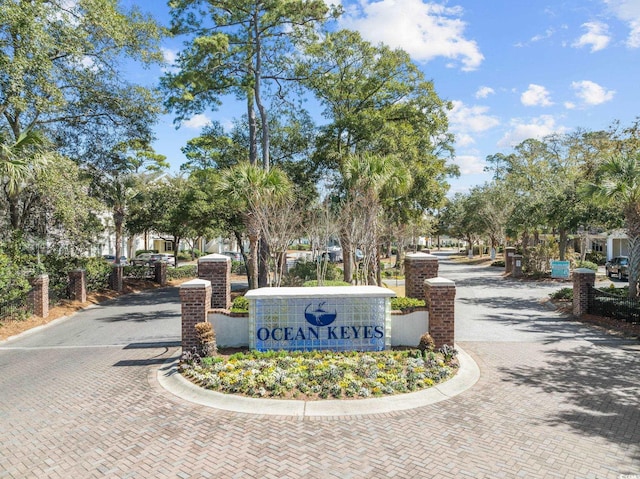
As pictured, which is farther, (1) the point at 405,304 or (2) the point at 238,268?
(2) the point at 238,268

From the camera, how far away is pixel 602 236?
138 ft

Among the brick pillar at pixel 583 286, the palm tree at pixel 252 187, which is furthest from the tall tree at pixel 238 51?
the brick pillar at pixel 583 286

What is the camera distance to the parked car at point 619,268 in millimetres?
26844

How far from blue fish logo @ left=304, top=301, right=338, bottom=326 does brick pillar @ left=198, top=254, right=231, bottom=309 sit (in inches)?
111

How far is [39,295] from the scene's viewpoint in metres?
15.8

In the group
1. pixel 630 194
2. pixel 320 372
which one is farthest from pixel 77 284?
pixel 630 194

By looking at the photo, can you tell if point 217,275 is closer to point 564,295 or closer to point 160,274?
point 564,295

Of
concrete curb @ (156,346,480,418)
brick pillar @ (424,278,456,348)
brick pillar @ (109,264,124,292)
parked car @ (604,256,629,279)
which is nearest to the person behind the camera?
concrete curb @ (156,346,480,418)

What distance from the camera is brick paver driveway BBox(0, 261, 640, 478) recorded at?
A: 202 inches

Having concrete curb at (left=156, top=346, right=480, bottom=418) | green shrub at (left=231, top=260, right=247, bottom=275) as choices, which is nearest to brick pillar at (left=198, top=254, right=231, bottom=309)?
concrete curb at (left=156, top=346, right=480, bottom=418)

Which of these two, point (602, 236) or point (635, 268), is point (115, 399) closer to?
point (635, 268)

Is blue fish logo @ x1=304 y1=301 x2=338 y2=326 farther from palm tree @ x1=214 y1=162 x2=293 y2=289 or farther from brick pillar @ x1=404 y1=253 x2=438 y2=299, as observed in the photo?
palm tree @ x1=214 y1=162 x2=293 y2=289

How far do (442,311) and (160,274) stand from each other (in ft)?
77.6

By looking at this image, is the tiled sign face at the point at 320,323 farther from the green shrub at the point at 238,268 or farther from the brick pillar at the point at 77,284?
the green shrub at the point at 238,268
